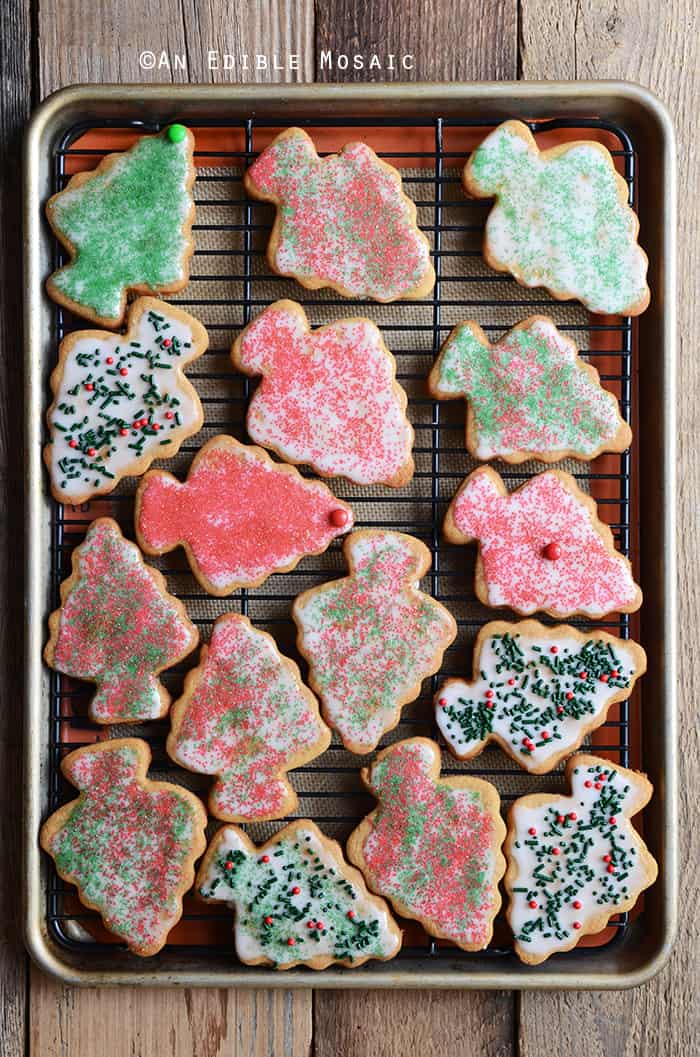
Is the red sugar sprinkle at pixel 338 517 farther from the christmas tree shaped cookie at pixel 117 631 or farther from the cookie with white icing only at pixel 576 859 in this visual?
the cookie with white icing only at pixel 576 859

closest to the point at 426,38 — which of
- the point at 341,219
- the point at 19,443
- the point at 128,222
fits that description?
the point at 341,219

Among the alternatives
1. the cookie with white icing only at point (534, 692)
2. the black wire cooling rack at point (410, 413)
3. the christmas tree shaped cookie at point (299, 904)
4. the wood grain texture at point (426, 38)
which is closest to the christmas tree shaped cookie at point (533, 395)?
the black wire cooling rack at point (410, 413)

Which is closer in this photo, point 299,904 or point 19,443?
point 299,904

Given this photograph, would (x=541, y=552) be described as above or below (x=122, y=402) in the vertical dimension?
below

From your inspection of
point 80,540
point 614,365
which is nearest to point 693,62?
point 614,365

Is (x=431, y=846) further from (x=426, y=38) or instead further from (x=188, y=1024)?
(x=426, y=38)
